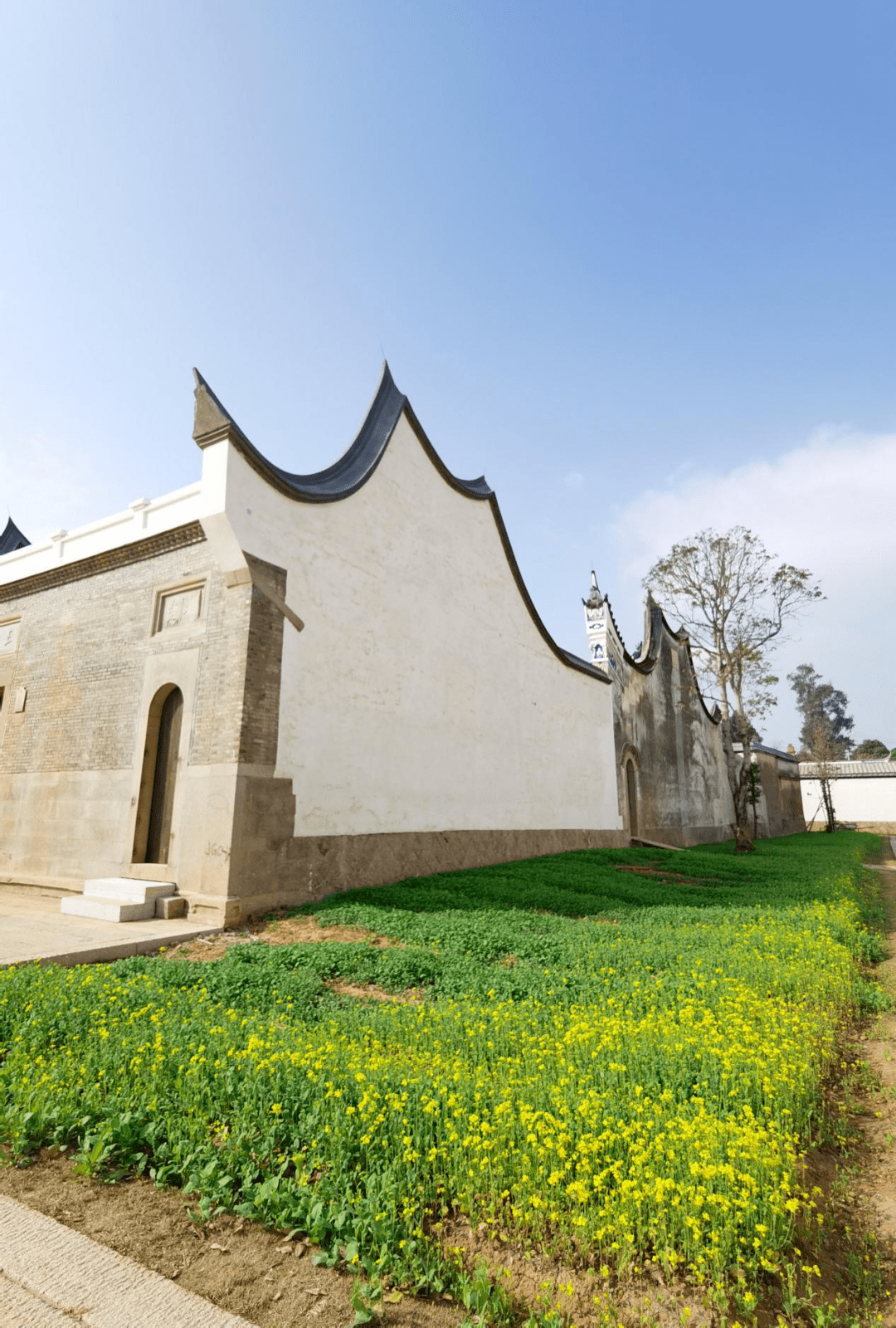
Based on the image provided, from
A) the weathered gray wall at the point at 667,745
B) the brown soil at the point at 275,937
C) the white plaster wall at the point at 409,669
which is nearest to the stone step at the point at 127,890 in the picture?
the brown soil at the point at 275,937

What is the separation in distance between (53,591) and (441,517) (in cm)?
741

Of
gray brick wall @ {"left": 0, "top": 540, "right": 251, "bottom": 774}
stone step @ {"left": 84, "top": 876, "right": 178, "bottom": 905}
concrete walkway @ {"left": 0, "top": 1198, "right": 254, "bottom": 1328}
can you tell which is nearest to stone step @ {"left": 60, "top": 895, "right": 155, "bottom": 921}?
stone step @ {"left": 84, "top": 876, "right": 178, "bottom": 905}

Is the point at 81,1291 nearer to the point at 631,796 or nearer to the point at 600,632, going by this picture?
the point at 600,632

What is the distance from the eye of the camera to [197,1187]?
2756mm

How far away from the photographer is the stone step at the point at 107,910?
26.9 feet

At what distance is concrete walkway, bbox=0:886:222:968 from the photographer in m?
6.41

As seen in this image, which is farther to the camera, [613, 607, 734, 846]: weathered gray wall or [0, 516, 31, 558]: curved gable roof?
[613, 607, 734, 846]: weathered gray wall

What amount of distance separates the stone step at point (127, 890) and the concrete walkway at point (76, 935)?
32 cm

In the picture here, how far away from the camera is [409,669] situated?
12.3 meters

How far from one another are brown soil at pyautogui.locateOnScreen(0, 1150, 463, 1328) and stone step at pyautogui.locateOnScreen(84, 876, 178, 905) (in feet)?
19.1

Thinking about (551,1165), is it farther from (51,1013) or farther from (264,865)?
(264,865)

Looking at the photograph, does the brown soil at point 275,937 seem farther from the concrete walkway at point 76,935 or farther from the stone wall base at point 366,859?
the stone wall base at point 366,859

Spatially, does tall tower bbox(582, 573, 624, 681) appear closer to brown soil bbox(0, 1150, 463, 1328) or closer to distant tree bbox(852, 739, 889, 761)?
brown soil bbox(0, 1150, 463, 1328)

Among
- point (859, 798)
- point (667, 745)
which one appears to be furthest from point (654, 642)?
point (859, 798)
